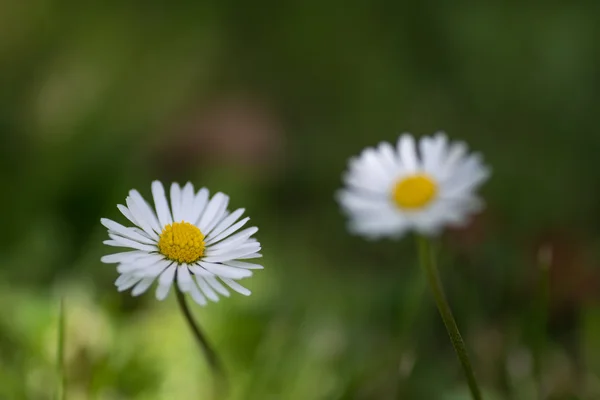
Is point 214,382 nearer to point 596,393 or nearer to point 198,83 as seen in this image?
point 596,393

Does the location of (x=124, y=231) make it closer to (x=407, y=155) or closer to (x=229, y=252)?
(x=229, y=252)

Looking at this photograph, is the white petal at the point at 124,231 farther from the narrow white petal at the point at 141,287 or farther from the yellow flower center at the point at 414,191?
the yellow flower center at the point at 414,191

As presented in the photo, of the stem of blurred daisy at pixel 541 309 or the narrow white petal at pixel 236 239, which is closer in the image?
the narrow white petal at pixel 236 239

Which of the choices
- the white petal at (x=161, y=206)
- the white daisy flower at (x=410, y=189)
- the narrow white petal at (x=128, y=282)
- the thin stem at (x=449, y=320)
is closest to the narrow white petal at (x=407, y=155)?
the white daisy flower at (x=410, y=189)

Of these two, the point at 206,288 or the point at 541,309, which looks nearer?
the point at 206,288

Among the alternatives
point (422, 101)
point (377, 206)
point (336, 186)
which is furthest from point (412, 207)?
point (422, 101)

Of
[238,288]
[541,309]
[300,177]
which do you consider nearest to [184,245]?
[238,288]
